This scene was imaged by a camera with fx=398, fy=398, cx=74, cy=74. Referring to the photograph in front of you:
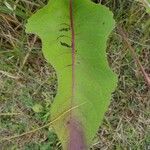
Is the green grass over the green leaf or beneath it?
beneath

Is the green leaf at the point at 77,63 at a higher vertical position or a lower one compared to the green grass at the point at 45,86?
higher

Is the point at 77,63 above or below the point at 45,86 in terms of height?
above

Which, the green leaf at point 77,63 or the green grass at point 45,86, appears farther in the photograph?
the green grass at point 45,86

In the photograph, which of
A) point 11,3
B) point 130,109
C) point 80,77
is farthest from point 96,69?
point 11,3

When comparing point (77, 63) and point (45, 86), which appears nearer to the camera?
point (77, 63)
